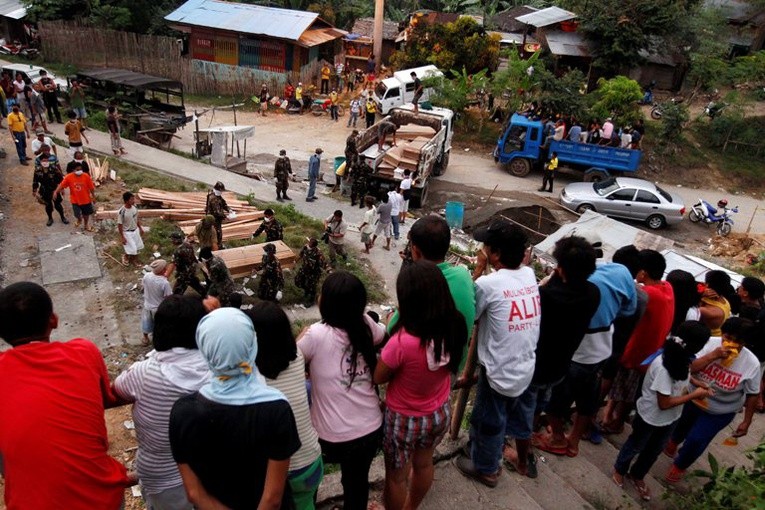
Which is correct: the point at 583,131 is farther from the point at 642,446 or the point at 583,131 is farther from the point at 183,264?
the point at 642,446

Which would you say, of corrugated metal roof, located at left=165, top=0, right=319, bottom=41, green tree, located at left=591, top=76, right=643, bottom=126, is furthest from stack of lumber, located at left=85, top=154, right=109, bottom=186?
green tree, located at left=591, top=76, right=643, bottom=126

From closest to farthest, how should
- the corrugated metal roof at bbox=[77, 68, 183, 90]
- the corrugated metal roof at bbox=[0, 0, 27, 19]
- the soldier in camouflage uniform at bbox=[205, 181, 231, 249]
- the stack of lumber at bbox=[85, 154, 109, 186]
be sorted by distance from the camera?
1. the soldier in camouflage uniform at bbox=[205, 181, 231, 249]
2. the stack of lumber at bbox=[85, 154, 109, 186]
3. the corrugated metal roof at bbox=[77, 68, 183, 90]
4. the corrugated metal roof at bbox=[0, 0, 27, 19]

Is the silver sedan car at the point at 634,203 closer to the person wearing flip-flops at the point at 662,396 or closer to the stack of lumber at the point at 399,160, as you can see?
the stack of lumber at the point at 399,160

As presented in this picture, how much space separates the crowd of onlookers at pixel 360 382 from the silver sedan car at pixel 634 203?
12176 mm

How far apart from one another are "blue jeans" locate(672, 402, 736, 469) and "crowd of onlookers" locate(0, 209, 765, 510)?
24mm

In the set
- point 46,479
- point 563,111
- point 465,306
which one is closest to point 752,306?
point 465,306

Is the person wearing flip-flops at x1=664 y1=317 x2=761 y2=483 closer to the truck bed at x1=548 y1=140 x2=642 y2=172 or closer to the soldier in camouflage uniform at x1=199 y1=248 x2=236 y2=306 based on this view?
the soldier in camouflage uniform at x1=199 y1=248 x2=236 y2=306

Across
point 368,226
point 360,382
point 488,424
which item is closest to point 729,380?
point 488,424

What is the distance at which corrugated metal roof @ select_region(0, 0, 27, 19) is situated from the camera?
2727 centimetres

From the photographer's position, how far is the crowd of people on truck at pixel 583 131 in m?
18.0

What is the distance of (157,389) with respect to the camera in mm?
2711

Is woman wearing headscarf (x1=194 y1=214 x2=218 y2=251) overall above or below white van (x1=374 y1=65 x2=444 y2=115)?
below

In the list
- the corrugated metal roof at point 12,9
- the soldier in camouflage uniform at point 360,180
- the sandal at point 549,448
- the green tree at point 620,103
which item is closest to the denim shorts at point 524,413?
the sandal at point 549,448

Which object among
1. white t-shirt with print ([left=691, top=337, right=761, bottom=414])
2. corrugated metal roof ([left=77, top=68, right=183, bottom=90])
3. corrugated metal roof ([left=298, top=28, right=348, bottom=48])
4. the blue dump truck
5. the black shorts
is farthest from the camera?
corrugated metal roof ([left=298, top=28, right=348, bottom=48])
